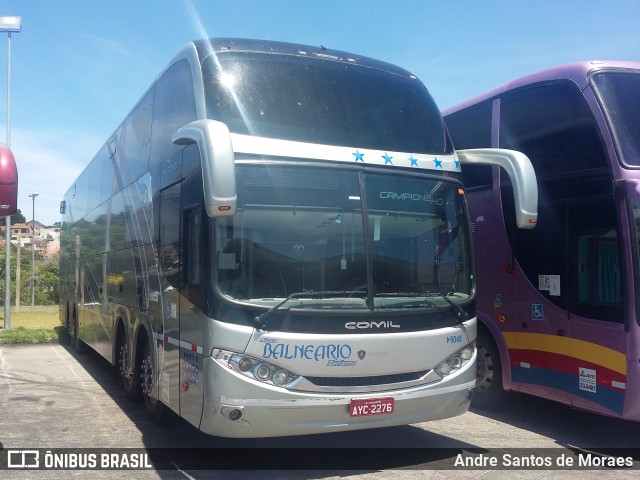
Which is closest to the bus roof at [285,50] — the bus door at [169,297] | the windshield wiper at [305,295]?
the bus door at [169,297]

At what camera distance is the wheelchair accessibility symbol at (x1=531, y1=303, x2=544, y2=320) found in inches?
302

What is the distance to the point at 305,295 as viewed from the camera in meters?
5.49

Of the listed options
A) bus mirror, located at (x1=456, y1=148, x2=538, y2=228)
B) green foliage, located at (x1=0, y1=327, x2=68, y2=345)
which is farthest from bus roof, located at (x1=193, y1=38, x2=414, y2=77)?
green foliage, located at (x1=0, y1=327, x2=68, y2=345)

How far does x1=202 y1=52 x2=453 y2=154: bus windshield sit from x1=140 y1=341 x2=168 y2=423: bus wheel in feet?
9.97

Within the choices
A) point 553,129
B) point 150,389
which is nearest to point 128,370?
point 150,389

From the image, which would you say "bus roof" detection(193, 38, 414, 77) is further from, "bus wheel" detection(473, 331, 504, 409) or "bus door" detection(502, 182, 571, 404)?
"bus wheel" detection(473, 331, 504, 409)

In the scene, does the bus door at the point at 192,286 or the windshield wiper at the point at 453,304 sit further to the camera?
the windshield wiper at the point at 453,304

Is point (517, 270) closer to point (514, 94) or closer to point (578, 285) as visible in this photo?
point (578, 285)

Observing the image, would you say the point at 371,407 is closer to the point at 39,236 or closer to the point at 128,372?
the point at 128,372

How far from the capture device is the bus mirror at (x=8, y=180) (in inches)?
175

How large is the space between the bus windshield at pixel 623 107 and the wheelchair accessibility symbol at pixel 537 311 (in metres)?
1.98

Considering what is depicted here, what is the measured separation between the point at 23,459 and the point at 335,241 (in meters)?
3.69

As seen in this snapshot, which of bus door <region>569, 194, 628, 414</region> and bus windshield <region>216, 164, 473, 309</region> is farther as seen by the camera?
bus door <region>569, 194, 628, 414</region>

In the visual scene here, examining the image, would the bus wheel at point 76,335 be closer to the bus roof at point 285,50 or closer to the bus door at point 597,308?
the bus roof at point 285,50
